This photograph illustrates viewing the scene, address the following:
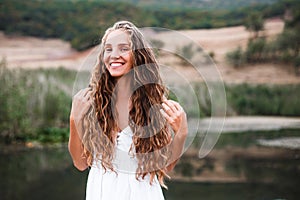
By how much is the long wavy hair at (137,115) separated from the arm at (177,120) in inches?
1.3

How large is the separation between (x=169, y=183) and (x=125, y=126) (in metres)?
4.98

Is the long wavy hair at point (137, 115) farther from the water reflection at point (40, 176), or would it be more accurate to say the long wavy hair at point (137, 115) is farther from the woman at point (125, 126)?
the water reflection at point (40, 176)

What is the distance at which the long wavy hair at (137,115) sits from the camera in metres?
1.14

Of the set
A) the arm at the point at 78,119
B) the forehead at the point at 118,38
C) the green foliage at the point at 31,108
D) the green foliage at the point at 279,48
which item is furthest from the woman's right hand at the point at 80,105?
the green foliage at the point at 279,48

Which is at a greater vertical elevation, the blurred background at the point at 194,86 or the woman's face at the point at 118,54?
the woman's face at the point at 118,54

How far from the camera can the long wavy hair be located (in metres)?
1.14

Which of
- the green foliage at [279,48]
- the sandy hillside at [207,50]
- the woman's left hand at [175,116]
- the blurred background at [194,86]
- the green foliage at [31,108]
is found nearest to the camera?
the woman's left hand at [175,116]

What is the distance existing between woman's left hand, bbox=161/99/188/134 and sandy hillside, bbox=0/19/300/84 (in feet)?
34.9

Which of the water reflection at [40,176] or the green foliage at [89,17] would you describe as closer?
the water reflection at [40,176]

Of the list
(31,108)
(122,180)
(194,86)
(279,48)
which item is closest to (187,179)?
(194,86)

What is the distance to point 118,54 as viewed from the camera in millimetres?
1121

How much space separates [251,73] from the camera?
13180mm

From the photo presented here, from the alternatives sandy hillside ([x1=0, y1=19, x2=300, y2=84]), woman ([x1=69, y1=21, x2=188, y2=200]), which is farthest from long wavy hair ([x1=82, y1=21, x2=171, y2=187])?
sandy hillside ([x1=0, y1=19, x2=300, y2=84])

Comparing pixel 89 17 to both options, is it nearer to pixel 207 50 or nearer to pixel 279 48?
Answer: pixel 207 50
